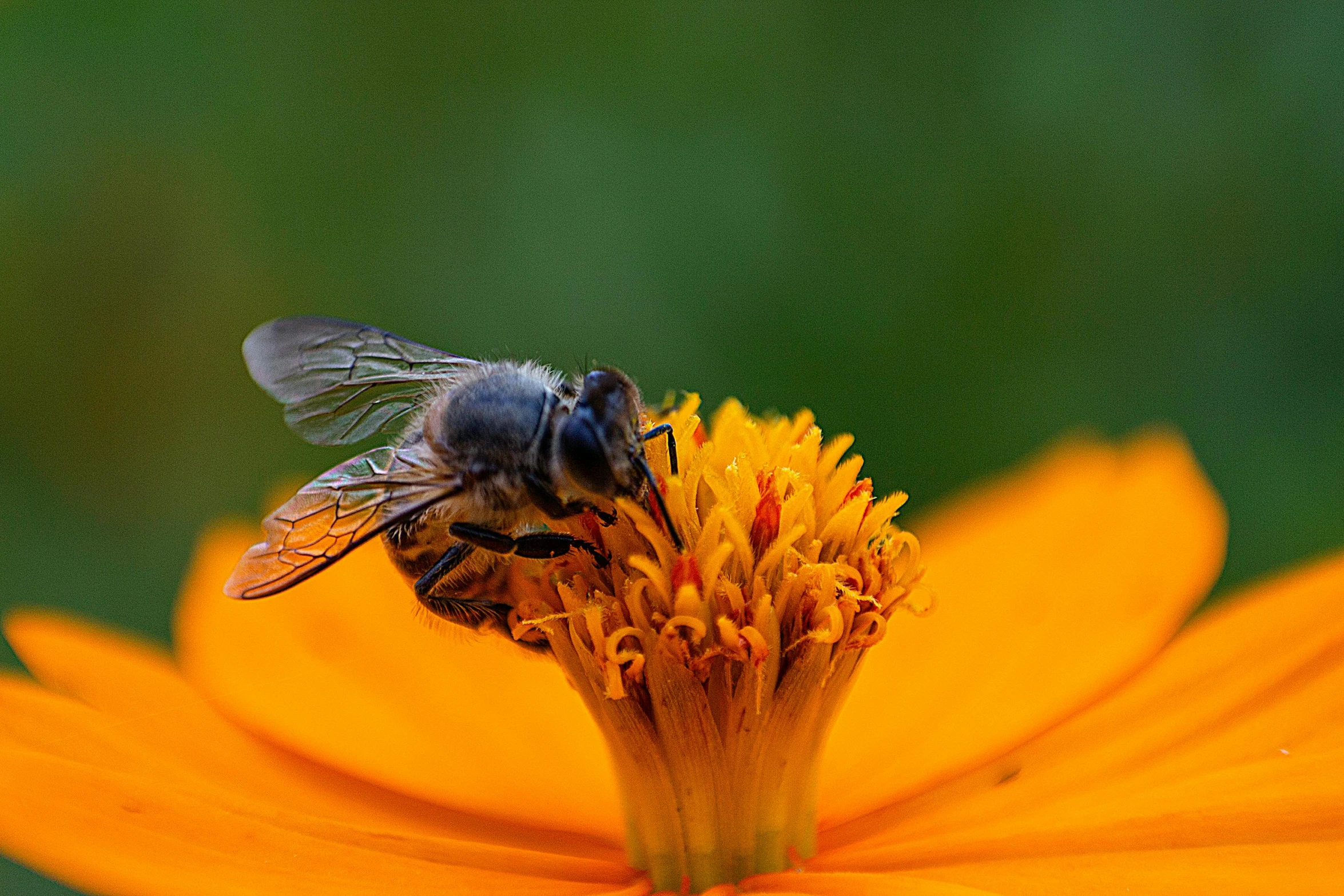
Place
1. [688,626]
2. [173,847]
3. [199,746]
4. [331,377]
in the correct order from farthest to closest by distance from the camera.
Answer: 1. [331,377]
2. [199,746]
3. [688,626]
4. [173,847]

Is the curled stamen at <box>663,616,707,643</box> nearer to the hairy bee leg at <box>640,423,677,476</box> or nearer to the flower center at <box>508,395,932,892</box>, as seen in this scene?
the flower center at <box>508,395,932,892</box>

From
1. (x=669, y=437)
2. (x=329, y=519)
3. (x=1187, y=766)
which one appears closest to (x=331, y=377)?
(x=329, y=519)

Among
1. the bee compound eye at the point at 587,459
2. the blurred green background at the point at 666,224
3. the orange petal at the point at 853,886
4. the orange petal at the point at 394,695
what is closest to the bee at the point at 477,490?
the bee compound eye at the point at 587,459

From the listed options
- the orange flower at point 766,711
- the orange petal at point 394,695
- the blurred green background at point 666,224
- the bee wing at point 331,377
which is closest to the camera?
the orange flower at point 766,711

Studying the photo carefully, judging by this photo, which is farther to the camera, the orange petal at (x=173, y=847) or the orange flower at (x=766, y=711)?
the orange flower at (x=766, y=711)

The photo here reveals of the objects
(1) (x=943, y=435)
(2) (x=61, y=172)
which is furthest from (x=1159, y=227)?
(2) (x=61, y=172)

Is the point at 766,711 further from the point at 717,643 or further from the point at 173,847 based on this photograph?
the point at 173,847

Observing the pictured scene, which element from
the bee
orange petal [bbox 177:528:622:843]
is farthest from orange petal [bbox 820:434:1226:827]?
the bee

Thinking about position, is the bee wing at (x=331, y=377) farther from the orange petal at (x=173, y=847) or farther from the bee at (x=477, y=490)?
the orange petal at (x=173, y=847)
